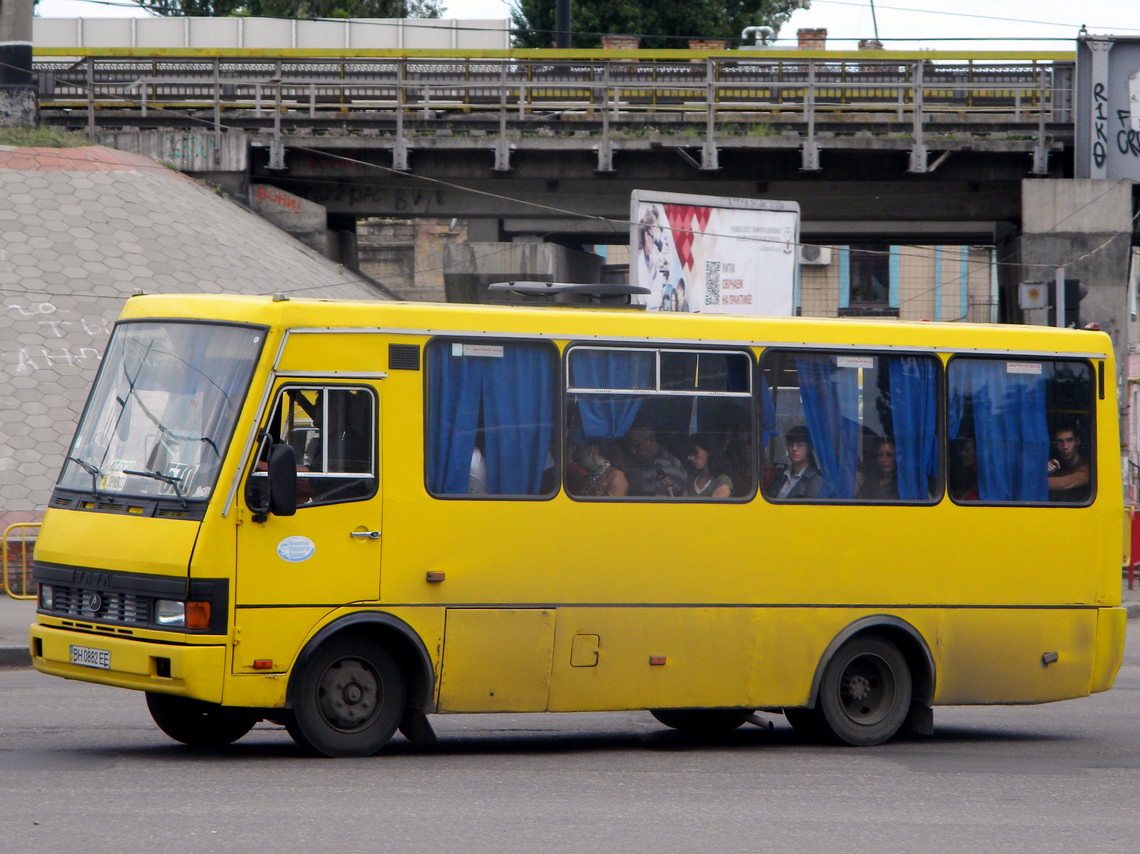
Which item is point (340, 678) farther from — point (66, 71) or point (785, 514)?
point (66, 71)

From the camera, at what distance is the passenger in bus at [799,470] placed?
33.2 ft

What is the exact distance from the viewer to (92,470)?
9.12 m

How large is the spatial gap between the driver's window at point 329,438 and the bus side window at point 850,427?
2606 mm

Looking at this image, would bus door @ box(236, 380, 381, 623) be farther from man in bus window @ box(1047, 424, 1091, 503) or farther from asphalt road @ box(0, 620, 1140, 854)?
man in bus window @ box(1047, 424, 1091, 503)

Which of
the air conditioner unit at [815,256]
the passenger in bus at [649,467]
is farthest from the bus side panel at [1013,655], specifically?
the air conditioner unit at [815,256]

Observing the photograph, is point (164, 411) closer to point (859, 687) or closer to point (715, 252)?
point (859, 687)

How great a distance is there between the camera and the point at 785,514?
33.0 feet

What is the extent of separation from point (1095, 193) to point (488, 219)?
12550 mm

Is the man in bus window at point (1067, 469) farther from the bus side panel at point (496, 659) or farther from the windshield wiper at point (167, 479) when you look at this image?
the windshield wiper at point (167, 479)

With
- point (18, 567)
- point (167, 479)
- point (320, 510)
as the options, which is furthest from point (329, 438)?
point (18, 567)

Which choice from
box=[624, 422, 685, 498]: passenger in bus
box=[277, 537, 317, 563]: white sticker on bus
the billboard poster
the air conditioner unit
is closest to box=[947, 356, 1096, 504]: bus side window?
box=[624, 422, 685, 498]: passenger in bus

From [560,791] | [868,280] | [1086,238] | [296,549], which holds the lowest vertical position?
[560,791]

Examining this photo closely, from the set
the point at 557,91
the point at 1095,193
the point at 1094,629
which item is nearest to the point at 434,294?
the point at 557,91

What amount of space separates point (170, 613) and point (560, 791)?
2.28 m
